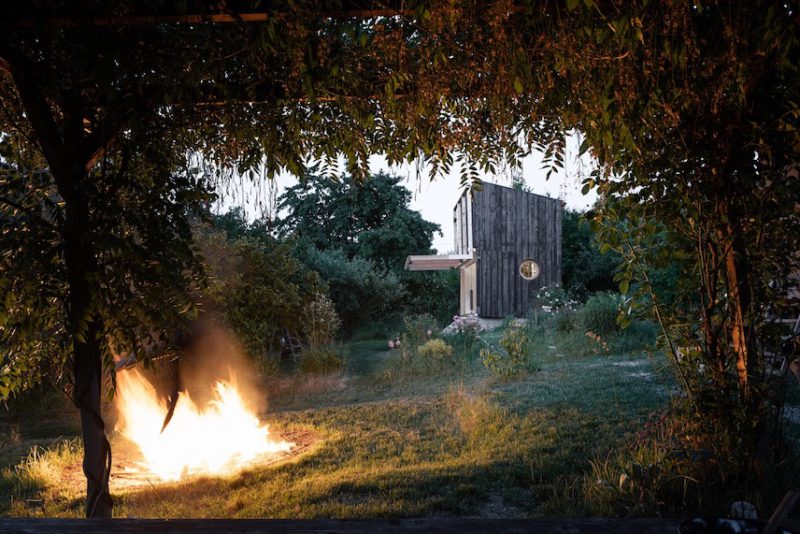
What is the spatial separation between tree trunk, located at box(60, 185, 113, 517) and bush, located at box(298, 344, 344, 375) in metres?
7.89

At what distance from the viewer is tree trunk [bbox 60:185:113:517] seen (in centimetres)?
275

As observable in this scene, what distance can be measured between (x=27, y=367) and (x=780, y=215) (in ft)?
12.8

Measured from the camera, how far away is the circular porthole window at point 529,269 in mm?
18078

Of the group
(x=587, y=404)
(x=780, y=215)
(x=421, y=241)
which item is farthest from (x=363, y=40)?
(x=421, y=241)

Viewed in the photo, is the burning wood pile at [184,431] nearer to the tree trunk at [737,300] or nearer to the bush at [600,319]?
the tree trunk at [737,300]

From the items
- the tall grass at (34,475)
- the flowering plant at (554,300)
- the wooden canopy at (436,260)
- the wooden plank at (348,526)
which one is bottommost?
the tall grass at (34,475)

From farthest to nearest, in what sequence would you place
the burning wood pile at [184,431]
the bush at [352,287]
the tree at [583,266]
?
the tree at [583,266], the bush at [352,287], the burning wood pile at [184,431]

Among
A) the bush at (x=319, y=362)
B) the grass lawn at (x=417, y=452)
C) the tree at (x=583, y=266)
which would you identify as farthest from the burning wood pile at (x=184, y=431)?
the tree at (x=583, y=266)

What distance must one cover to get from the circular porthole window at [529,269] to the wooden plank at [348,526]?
16776 mm

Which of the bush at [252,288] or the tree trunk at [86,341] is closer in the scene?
the tree trunk at [86,341]

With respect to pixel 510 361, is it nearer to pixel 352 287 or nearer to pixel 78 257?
pixel 78 257

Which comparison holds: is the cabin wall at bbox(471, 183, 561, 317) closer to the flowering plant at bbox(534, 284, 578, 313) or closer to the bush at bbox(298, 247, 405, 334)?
the flowering plant at bbox(534, 284, 578, 313)

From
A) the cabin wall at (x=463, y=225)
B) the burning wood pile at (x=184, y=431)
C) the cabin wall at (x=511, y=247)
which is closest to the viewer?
the burning wood pile at (x=184, y=431)

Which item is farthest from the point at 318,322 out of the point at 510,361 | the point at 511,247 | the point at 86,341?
the point at 86,341
